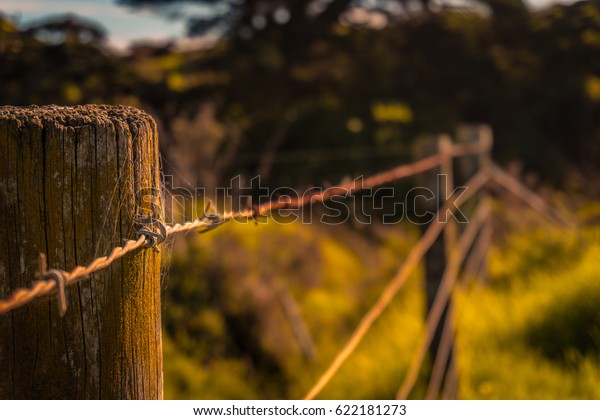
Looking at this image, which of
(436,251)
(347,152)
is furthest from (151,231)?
(347,152)

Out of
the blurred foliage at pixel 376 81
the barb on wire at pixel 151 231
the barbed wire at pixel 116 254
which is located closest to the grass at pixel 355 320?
the barbed wire at pixel 116 254

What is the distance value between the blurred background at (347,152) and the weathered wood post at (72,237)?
236 mm

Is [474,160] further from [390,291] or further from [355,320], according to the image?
[390,291]

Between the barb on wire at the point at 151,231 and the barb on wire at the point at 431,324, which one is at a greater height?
the barb on wire at the point at 151,231

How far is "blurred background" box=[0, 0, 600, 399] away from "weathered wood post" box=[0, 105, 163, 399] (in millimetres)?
236

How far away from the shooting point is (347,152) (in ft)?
26.7

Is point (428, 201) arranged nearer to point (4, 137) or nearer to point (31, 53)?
point (4, 137)

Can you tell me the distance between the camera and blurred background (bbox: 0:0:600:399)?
346 cm

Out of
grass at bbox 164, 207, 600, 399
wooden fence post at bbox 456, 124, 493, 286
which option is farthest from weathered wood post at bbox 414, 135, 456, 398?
wooden fence post at bbox 456, 124, 493, 286

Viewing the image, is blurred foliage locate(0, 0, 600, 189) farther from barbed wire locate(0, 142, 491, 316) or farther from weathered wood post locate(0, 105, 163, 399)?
weathered wood post locate(0, 105, 163, 399)

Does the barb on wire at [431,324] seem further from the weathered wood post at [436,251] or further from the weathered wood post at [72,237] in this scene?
the weathered wood post at [72,237]

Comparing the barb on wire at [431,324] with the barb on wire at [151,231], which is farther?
the barb on wire at [431,324]

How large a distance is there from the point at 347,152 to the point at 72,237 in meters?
7.23

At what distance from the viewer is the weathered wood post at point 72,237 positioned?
3.20 feet
